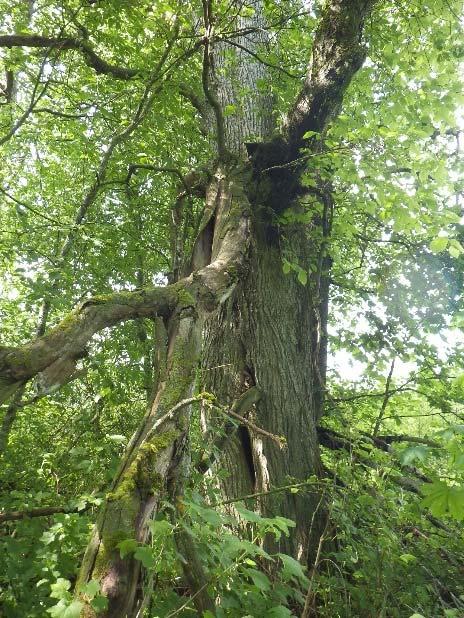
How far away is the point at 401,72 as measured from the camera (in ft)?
14.7

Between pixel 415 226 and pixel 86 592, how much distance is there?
348 centimetres

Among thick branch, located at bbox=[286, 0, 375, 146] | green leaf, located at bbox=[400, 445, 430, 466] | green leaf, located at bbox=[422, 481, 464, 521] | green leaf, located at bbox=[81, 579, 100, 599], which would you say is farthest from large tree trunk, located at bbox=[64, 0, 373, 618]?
green leaf, located at bbox=[422, 481, 464, 521]

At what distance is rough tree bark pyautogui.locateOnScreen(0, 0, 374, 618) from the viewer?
77.0 inches

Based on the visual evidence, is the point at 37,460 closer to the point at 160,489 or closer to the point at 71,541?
the point at 71,541

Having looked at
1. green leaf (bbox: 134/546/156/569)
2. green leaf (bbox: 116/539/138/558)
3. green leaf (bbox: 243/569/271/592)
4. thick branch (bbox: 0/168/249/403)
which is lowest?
green leaf (bbox: 243/569/271/592)

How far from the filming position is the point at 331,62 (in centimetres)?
387

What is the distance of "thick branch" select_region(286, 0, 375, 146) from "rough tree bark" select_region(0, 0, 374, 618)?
0.03 ft

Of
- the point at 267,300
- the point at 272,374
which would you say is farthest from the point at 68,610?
the point at 267,300

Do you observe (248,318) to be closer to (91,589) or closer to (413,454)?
(413,454)

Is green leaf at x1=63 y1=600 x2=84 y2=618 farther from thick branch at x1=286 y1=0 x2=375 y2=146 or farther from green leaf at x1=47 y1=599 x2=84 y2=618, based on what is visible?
thick branch at x1=286 y1=0 x2=375 y2=146

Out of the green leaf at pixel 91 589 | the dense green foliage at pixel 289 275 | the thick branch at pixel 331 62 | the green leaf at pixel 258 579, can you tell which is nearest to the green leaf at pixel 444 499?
the dense green foliage at pixel 289 275

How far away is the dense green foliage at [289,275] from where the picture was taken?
200cm

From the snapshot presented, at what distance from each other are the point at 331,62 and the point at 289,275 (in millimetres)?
2001

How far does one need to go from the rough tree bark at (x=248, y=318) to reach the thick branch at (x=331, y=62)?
11 millimetres
